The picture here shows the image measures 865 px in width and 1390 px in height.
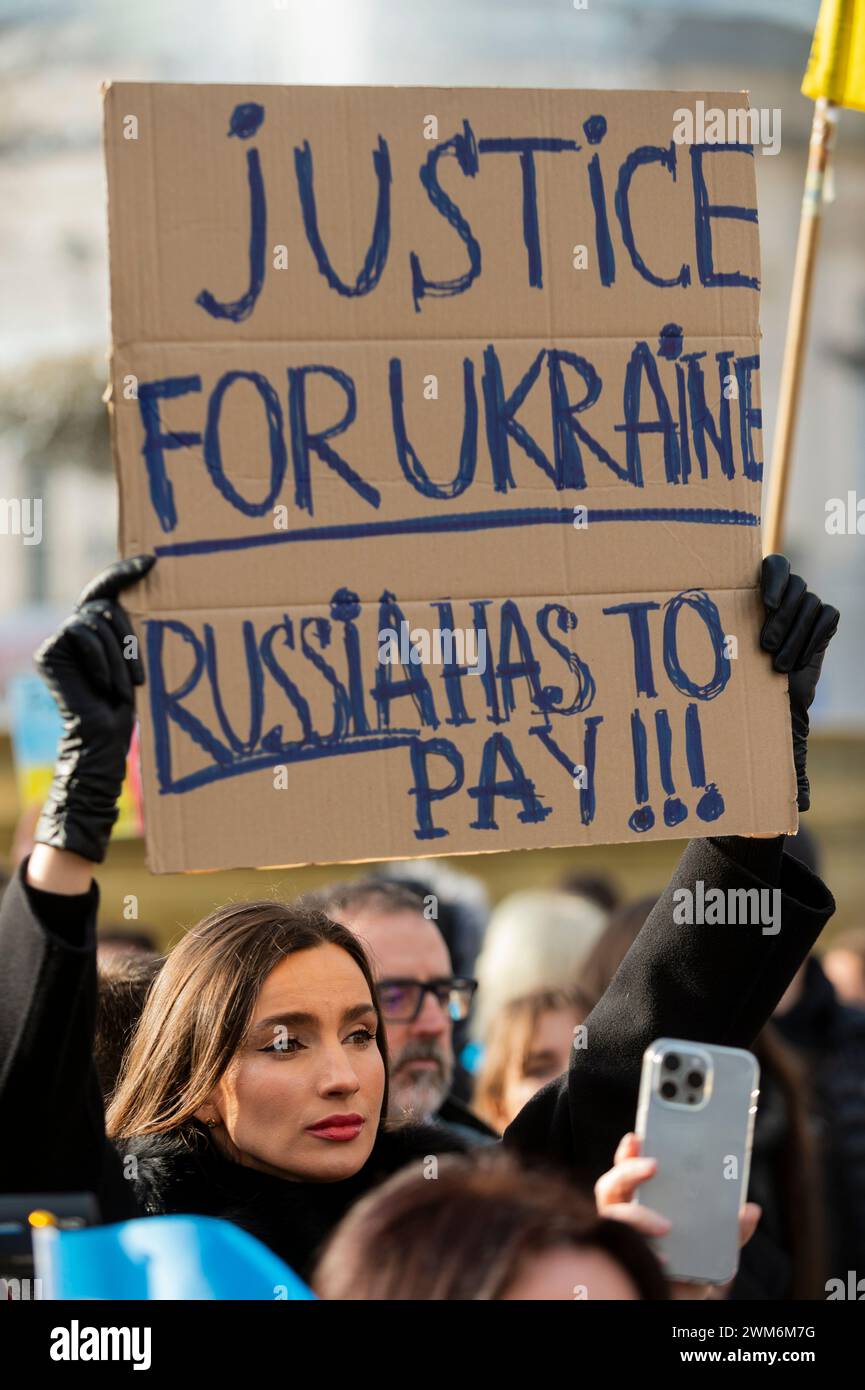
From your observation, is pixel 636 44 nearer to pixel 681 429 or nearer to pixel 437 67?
pixel 437 67

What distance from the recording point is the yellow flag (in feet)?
10.1

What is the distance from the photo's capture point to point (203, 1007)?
233 centimetres

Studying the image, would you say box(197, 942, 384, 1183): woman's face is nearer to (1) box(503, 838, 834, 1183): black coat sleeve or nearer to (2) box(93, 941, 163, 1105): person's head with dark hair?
(1) box(503, 838, 834, 1183): black coat sleeve

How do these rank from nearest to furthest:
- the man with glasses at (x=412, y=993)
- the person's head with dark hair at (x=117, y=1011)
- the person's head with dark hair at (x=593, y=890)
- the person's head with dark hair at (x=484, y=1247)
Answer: the person's head with dark hair at (x=484, y=1247)
the person's head with dark hair at (x=117, y=1011)
the man with glasses at (x=412, y=993)
the person's head with dark hair at (x=593, y=890)

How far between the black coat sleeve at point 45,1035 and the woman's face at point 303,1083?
34cm

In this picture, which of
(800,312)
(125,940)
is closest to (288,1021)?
(800,312)

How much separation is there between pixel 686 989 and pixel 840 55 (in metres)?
1.75

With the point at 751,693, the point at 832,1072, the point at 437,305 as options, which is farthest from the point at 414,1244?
the point at 832,1072

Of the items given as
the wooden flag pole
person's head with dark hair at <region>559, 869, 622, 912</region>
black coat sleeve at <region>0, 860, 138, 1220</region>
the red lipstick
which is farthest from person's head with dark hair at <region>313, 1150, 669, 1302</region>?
person's head with dark hair at <region>559, 869, 622, 912</region>

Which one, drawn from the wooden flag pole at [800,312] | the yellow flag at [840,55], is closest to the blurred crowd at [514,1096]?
the wooden flag pole at [800,312]

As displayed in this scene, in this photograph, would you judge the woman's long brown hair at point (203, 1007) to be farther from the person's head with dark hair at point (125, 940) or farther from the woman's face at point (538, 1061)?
the person's head with dark hair at point (125, 940)

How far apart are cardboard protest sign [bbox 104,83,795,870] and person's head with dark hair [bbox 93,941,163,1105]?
72 centimetres

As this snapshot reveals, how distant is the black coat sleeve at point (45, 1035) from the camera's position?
188 cm

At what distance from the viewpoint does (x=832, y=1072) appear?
3848 millimetres
